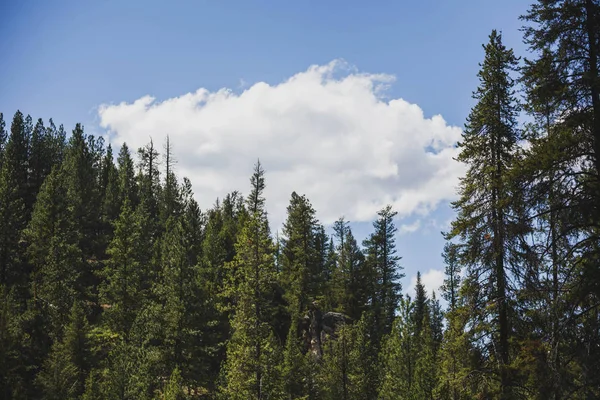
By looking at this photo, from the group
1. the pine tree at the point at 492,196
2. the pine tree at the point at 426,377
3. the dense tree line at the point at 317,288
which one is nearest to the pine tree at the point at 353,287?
the dense tree line at the point at 317,288

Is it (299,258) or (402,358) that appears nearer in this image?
(402,358)

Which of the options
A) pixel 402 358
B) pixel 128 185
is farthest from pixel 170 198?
pixel 402 358

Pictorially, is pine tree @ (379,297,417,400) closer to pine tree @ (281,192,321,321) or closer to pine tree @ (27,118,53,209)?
pine tree @ (281,192,321,321)

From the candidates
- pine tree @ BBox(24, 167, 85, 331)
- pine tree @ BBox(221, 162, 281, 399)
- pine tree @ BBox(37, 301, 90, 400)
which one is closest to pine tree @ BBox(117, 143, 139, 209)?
pine tree @ BBox(24, 167, 85, 331)

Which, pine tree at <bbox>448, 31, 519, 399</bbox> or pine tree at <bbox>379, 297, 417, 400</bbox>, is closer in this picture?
pine tree at <bbox>448, 31, 519, 399</bbox>

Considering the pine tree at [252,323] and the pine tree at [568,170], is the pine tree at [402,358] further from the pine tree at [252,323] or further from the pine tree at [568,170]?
the pine tree at [568,170]

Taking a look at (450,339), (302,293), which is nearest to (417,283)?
(302,293)

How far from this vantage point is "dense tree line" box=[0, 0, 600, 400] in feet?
34.8

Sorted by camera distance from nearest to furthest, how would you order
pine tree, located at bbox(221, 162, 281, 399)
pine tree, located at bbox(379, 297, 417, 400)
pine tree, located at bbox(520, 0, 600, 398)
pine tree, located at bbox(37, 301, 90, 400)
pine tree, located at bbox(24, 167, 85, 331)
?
pine tree, located at bbox(520, 0, 600, 398)
pine tree, located at bbox(221, 162, 281, 399)
pine tree, located at bbox(37, 301, 90, 400)
pine tree, located at bbox(379, 297, 417, 400)
pine tree, located at bbox(24, 167, 85, 331)

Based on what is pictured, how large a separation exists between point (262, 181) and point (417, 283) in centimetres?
3286

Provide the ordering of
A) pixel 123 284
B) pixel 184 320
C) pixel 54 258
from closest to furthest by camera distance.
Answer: pixel 184 320
pixel 123 284
pixel 54 258

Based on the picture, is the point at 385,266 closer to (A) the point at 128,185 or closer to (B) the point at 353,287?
(B) the point at 353,287

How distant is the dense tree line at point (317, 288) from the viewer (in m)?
10.6

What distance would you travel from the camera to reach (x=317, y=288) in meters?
53.4
